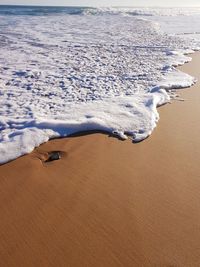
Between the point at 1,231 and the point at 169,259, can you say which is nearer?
the point at 169,259

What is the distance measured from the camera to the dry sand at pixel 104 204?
243 centimetres

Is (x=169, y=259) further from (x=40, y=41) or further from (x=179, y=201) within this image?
(x=40, y=41)

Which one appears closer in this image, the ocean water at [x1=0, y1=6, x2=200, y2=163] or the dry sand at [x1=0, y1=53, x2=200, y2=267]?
the dry sand at [x1=0, y1=53, x2=200, y2=267]

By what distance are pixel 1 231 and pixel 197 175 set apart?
192cm

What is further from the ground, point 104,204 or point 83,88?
point 104,204

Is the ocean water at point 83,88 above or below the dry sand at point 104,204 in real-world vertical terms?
below

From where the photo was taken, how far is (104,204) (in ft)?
9.69

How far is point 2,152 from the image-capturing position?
3836mm

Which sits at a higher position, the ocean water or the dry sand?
the dry sand

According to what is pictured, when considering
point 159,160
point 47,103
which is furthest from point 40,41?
point 159,160

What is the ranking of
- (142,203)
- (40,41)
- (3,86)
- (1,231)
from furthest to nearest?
(40,41) → (3,86) → (142,203) → (1,231)

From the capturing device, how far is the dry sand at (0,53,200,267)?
243 cm

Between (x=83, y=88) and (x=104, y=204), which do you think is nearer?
(x=104, y=204)

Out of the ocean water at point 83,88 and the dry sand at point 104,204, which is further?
the ocean water at point 83,88
